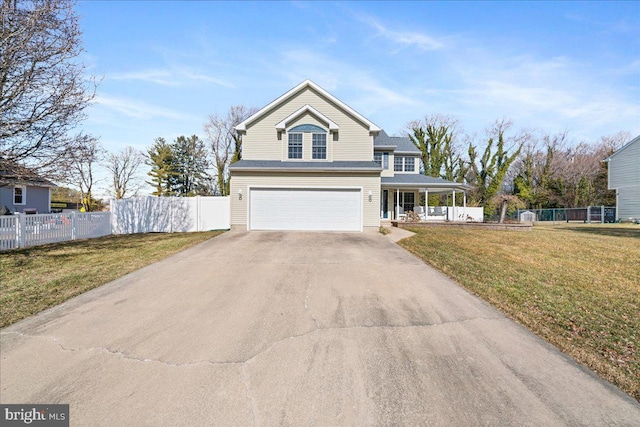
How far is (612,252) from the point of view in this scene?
9.66 metres

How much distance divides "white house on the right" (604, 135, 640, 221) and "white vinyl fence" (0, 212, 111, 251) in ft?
129

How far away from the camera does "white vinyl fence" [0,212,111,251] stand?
10075mm

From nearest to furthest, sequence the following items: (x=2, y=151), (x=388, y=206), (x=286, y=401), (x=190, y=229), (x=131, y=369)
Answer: (x=286, y=401) → (x=131, y=369) → (x=2, y=151) → (x=190, y=229) → (x=388, y=206)

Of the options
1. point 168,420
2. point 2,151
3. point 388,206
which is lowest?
point 168,420

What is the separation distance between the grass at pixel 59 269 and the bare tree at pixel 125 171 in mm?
31845

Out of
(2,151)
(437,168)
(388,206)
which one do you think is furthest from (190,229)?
(437,168)

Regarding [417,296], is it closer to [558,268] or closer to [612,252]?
[558,268]

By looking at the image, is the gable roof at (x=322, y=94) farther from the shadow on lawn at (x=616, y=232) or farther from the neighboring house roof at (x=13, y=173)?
the shadow on lawn at (x=616, y=232)

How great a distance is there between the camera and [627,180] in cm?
2555

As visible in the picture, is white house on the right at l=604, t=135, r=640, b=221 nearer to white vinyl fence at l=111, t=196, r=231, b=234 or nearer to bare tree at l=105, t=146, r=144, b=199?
white vinyl fence at l=111, t=196, r=231, b=234

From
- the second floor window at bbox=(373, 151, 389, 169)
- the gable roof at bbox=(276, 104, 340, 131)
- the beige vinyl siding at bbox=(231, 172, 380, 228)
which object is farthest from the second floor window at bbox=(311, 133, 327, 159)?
the second floor window at bbox=(373, 151, 389, 169)

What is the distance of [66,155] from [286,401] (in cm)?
1175

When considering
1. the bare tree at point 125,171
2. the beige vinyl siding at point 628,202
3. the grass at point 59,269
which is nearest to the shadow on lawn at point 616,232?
the beige vinyl siding at point 628,202

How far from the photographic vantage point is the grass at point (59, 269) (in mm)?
5219
